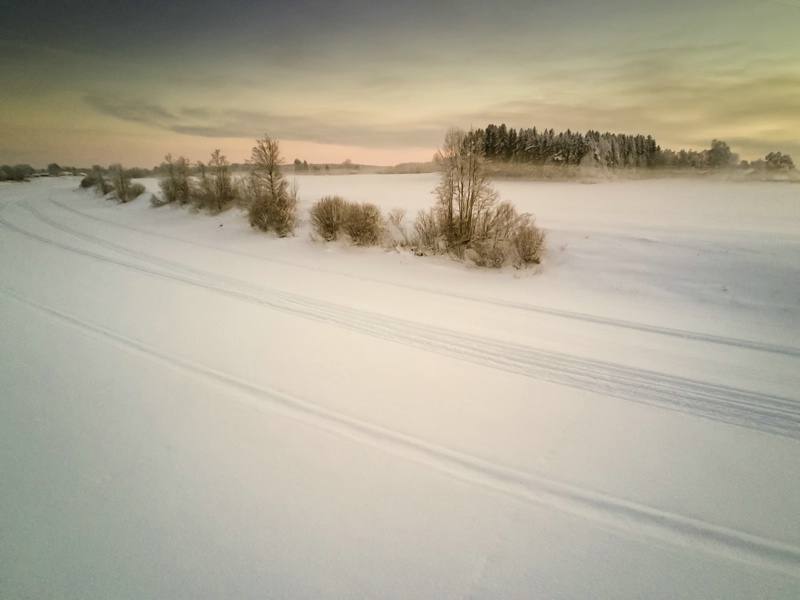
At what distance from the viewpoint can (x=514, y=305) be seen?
396 inches

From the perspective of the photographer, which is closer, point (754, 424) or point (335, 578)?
point (335, 578)

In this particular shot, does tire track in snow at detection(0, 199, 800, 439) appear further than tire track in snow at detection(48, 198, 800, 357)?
No

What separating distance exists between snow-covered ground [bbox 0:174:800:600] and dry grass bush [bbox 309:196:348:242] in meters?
6.10

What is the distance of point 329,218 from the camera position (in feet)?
55.3

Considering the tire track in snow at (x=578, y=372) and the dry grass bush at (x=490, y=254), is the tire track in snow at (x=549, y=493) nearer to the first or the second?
the tire track in snow at (x=578, y=372)

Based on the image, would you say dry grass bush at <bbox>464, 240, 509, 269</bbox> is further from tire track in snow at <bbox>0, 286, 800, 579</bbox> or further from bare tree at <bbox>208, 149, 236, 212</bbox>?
bare tree at <bbox>208, 149, 236, 212</bbox>

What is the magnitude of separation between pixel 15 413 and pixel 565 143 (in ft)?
154

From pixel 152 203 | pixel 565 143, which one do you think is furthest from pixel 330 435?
pixel 565 143

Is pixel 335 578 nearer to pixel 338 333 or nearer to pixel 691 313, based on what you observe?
pixel 338 333

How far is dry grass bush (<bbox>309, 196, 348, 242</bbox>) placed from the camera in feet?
55.2

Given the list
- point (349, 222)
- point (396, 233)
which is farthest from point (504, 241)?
point (349, 222)

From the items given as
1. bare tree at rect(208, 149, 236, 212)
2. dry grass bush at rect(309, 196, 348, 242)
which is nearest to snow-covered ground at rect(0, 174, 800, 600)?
dry grass bush at rect(309, 196, 348, 242)

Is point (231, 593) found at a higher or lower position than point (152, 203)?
lower

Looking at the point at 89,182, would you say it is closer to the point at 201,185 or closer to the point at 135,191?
the point at 135,191
